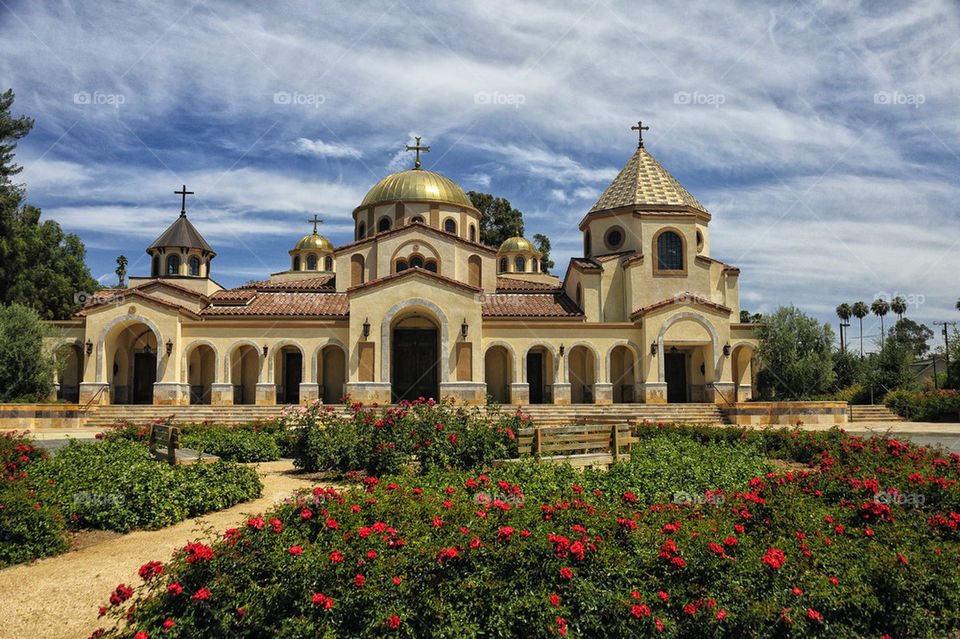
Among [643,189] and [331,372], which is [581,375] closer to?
[643,189]

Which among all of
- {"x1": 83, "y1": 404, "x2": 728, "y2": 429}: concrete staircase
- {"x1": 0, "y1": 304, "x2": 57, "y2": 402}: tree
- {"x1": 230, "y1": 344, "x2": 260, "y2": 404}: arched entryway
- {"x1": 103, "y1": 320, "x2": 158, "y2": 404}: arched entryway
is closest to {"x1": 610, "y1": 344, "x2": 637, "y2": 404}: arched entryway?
{"x1": 83, "y1": 404, "x2": 728, "y2": 429}: concrete staircase

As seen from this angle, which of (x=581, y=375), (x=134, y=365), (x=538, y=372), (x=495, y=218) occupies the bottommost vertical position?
(x=581, y=375)

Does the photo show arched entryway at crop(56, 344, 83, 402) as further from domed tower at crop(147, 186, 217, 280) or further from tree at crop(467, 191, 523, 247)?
tree at crop(467, 191, 523, 247)

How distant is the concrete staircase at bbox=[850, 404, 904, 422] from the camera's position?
2652 cm

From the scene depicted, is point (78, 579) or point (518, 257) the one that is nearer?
point (78, 579)

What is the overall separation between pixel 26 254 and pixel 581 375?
30.5 metres

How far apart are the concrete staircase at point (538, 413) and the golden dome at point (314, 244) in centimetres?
1804

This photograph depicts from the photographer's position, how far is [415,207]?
32.8m

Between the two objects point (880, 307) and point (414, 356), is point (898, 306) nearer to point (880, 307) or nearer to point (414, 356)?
point (880, 307)

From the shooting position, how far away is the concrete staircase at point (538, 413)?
23.6m

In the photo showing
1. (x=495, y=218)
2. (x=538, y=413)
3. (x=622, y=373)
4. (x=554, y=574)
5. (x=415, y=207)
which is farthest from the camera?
(x=495, y=218)

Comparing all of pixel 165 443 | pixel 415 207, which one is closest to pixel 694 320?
pixel 415 207

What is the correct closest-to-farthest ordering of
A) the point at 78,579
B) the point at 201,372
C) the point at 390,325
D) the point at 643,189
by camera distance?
the point at 78,579 → the point at 390,325 → the point at 201,372 → the point at 643,189

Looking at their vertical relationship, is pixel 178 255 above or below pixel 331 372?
above
